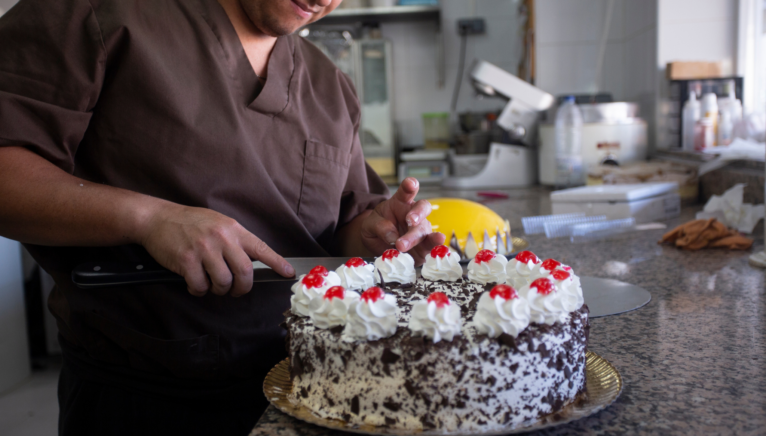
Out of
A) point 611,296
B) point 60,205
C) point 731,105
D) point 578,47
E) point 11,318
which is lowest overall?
point 11,318

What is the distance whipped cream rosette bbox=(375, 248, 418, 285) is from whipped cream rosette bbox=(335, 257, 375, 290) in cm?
3

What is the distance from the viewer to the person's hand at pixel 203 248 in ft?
2.30

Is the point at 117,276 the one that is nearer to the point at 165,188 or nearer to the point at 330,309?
the point at 165,188

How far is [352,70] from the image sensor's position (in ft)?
13.1

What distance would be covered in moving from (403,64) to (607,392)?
11.9ft

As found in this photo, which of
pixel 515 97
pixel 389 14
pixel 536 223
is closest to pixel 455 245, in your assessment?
pixel 536 223

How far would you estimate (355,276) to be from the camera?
0.72 metres

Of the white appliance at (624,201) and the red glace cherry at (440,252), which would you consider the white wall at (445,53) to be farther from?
the red glace cherry at (440,252)

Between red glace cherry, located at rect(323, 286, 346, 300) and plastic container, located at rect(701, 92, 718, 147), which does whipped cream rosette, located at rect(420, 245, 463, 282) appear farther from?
plastic container, located at rect(701, 92, 718, 147)

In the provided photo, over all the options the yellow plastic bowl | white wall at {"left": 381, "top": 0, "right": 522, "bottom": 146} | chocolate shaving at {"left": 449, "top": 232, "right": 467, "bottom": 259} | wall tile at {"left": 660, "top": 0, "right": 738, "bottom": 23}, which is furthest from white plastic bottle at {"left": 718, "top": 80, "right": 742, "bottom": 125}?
white wall at {"left": 381, "top": 0, "right": 522, "bottom": 146}

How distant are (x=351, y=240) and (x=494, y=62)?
9.89 feet

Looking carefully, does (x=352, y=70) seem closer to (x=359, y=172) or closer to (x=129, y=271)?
(x=359, y=172)

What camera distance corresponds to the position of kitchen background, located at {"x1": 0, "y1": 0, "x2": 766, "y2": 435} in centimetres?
221

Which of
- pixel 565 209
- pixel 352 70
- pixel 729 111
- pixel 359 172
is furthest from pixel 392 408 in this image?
pixel 352 70
